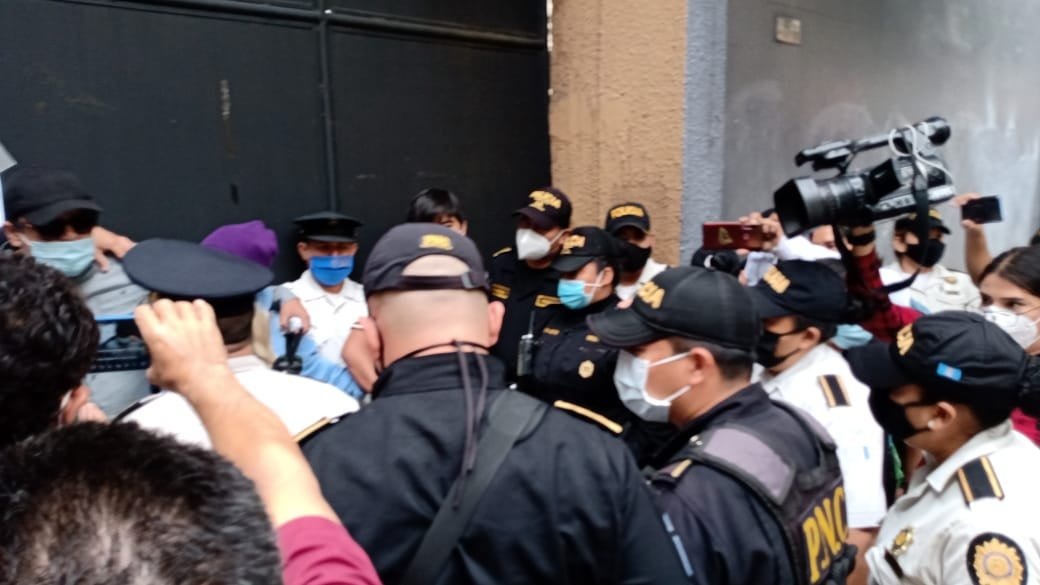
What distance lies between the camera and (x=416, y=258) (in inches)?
64.7

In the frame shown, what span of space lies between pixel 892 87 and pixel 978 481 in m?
5.26

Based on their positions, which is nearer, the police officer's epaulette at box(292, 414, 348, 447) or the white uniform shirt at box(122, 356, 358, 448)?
the police officer's epaulette at box(292, 414, 348, 447)

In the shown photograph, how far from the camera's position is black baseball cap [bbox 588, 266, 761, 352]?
2023mm

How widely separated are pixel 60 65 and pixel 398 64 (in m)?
1.56

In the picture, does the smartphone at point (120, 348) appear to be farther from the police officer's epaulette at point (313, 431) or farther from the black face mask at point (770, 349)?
Result: the black face mask at point (770, 349)

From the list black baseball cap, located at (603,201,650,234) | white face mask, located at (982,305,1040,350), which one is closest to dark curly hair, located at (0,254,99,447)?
white face mask, located at (982,305,1040,350)

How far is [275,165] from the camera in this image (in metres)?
3.70

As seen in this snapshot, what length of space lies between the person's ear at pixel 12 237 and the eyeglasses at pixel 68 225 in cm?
9

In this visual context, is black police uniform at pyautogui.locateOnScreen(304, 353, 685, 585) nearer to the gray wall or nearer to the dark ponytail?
the dark ponytail

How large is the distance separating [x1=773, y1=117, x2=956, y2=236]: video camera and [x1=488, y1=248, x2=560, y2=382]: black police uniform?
3.96ft

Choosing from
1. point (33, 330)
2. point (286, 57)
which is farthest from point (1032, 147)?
point (33, 330)

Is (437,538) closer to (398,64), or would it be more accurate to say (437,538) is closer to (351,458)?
(351,458)

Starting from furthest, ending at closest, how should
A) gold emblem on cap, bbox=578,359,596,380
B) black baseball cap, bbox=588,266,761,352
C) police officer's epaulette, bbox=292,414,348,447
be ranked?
gold emblem on cap, bbox=578,359,596,380, black baseball cap, bbox=588,266,761,352, police officer's epaulette, bbox=292,414,348,447

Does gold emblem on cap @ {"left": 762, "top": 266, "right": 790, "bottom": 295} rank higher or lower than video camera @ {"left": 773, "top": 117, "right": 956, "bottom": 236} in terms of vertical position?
lower
